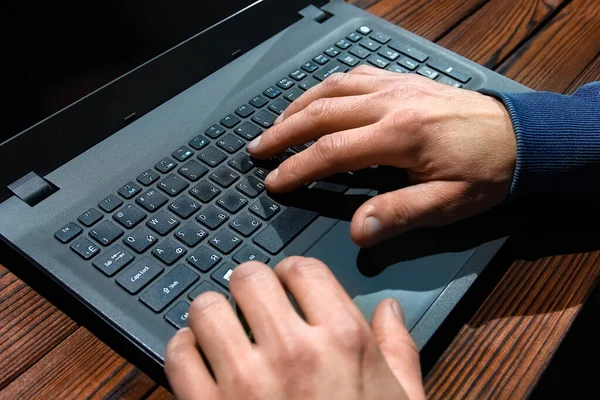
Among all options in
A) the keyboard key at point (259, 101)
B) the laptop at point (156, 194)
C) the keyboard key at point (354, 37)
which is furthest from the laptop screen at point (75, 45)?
the keyboard key at point (354, 37)

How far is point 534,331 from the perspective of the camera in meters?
0.53

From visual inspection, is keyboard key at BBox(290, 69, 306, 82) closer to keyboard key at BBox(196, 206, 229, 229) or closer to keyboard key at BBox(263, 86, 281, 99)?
keyboard key at BBox(263, 86, 281, 99)

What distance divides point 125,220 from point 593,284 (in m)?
0.43

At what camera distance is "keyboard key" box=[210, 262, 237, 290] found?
485 millimetres

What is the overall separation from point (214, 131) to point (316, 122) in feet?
0.36

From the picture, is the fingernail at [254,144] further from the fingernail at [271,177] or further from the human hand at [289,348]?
the human hand at [289,348]

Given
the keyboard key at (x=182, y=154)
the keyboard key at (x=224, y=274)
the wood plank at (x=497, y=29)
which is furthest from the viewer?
the wood plank at (x=497, y=29)

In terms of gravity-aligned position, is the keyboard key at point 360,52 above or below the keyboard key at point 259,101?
above

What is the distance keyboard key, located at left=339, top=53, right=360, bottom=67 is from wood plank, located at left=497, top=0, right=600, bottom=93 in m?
0.22

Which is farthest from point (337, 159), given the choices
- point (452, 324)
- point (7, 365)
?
point (7, 365)

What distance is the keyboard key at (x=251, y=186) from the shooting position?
0.56 meters

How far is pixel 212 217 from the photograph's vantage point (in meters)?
0.53

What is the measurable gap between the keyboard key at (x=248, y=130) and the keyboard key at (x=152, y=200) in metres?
0.11

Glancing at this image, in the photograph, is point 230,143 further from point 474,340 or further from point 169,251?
point 474,340
